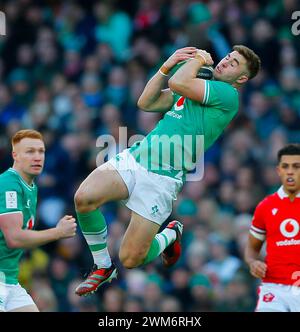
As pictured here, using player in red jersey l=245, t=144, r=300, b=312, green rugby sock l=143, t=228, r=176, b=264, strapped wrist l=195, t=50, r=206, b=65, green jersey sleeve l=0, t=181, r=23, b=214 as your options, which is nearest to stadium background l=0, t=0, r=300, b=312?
player in red jersey l=245, t=144, r=300, b=312

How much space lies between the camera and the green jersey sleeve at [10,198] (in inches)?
302

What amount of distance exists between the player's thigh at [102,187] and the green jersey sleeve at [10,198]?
49cm

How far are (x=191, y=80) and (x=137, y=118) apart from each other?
527 centimetres

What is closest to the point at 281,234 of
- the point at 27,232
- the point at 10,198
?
the point at 27,232

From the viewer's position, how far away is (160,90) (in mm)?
8352

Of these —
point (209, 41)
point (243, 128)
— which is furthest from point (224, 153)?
point (209, 41)

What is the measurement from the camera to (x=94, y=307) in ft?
37.8

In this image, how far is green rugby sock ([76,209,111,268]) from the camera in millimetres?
8102

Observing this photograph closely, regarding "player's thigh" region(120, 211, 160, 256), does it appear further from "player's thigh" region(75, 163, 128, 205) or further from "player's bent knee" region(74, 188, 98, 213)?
"player's bent knee" region(74, 188, 98, 213)

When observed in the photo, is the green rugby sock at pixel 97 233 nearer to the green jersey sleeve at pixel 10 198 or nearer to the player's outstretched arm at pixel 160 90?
the green jersey sleeve at pixel 10 198

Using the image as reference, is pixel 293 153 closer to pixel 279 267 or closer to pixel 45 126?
pixel 279 267

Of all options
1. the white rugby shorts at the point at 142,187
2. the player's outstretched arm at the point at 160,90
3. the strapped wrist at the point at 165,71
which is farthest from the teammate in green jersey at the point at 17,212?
the strapped wrist at the point at 165,71

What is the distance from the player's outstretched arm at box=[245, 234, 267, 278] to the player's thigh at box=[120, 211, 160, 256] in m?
0.97

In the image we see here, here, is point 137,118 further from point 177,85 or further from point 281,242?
point 177,85
